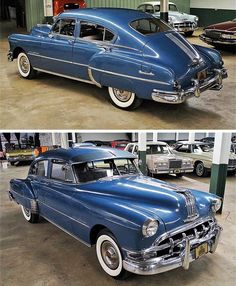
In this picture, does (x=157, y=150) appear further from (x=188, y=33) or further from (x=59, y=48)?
(x=188, y=33)

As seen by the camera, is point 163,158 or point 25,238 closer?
point 25,238

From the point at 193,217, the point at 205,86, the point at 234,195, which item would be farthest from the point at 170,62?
the point at 234,195

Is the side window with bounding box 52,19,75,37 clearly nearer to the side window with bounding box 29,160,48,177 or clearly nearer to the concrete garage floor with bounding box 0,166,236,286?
the side window with bounding box 29,160,48,177

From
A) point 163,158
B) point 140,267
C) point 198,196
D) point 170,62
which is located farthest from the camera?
point 163,158

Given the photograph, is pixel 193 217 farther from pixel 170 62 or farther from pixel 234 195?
pixel 234 195

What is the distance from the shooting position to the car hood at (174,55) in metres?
4.11

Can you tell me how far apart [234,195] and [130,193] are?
Result: 14.4 feet

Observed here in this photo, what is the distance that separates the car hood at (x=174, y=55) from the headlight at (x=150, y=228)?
195 centimetres

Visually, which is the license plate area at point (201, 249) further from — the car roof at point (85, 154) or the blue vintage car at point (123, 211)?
the car roof at point (85, 154)

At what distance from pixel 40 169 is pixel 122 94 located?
5.55ft

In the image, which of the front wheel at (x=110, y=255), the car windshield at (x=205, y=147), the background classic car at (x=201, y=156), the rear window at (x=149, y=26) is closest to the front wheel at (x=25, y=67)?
the rear window at (x=149, y=26)

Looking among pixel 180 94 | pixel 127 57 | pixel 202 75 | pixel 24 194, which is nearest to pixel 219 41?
pixel 202 75

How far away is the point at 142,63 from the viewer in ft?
13.5

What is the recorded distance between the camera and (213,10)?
14.2 metres
